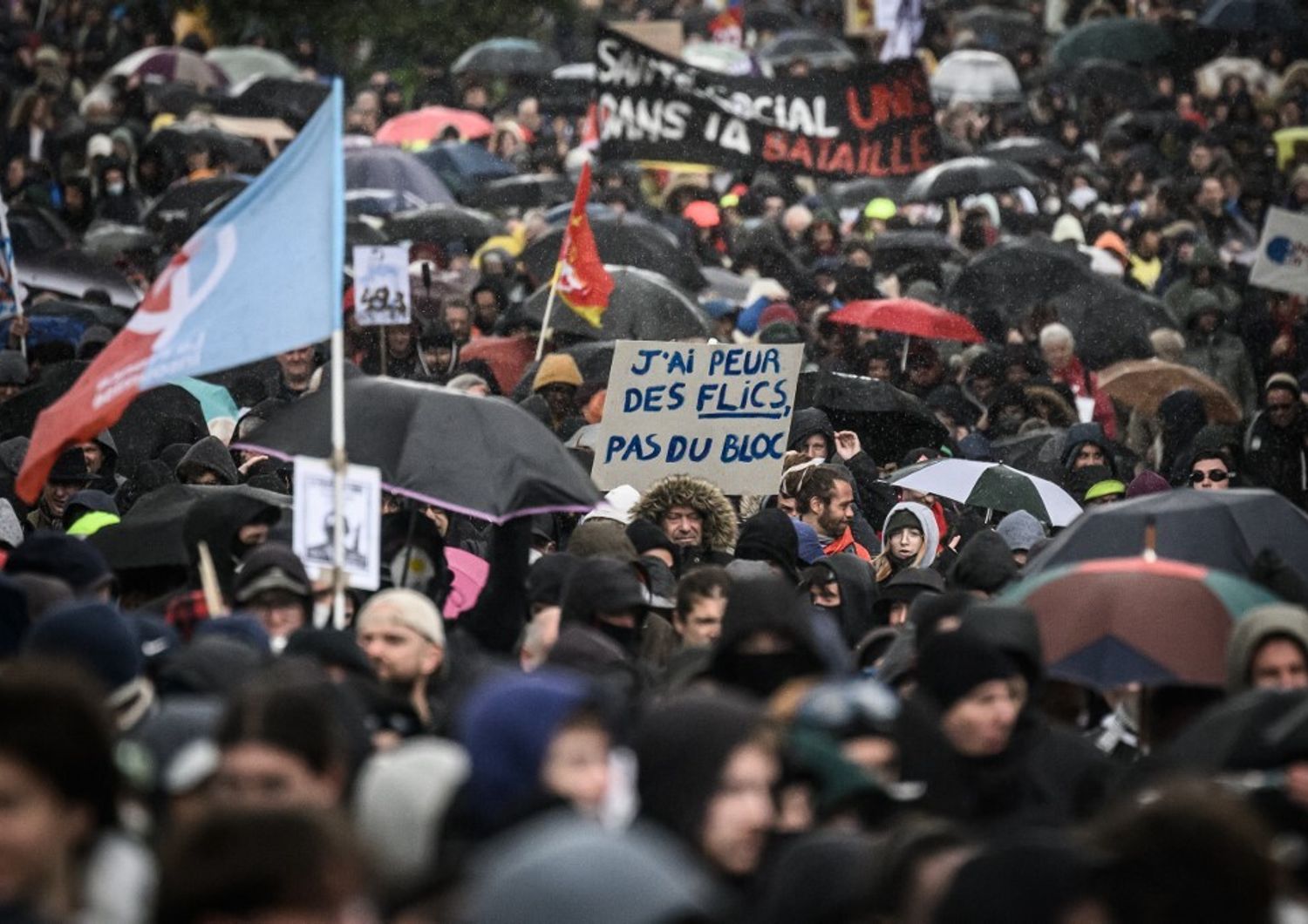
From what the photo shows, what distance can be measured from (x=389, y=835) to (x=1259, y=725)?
185cm

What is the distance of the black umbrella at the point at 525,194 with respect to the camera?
72.8 ft

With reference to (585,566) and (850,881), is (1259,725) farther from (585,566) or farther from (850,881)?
(585,566)

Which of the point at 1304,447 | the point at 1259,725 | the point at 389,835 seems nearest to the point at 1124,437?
the point at 1304,447

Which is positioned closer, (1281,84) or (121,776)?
(121,776)

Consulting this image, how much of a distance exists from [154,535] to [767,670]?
3314mm

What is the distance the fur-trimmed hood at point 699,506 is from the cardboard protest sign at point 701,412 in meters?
0.78

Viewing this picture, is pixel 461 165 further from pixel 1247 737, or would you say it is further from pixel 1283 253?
pixel 1247 737

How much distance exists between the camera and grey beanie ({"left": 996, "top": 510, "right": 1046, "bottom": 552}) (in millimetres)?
11039

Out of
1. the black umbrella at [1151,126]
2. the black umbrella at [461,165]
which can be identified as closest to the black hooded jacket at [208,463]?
the black umbrella at [461,165]

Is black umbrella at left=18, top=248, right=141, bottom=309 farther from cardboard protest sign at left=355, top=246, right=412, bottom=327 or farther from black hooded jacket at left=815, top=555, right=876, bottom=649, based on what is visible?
black hooded jacket at left=815, top=555, right=876, bottom=649

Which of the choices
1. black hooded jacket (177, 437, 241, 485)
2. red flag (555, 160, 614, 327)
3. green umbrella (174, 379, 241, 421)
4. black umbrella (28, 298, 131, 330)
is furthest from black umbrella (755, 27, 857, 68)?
black hooded jacket (177, 437, 241, 485)

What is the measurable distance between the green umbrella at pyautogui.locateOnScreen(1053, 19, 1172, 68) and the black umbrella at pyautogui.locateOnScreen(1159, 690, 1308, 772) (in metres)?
24.1

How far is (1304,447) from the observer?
14.6 meters

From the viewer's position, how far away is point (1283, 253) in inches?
656
